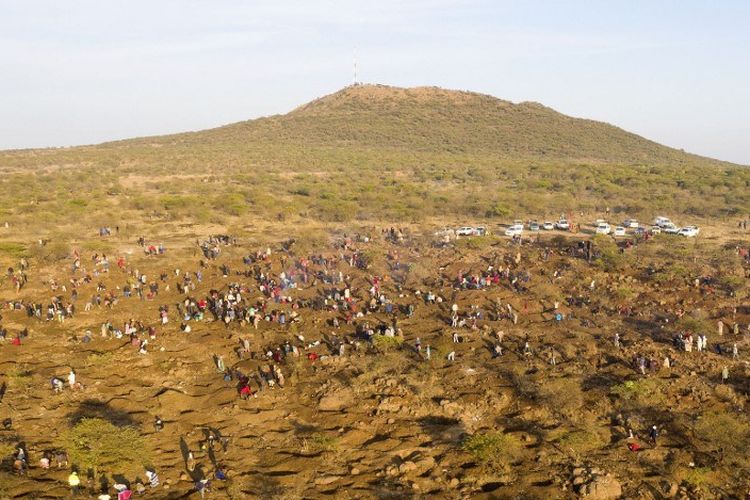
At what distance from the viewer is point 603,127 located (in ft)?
467

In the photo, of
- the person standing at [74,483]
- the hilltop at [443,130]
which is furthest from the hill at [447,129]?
the person standing at [74,483]

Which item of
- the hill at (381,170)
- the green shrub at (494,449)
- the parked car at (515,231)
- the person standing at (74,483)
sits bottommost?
the person standing at (74,483)

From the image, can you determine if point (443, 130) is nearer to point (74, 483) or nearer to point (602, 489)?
point (602, 489)

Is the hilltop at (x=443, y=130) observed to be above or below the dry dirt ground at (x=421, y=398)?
above

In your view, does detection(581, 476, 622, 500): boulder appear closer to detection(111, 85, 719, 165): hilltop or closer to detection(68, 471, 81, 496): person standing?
detection(68, 471, 81, 496): person standing

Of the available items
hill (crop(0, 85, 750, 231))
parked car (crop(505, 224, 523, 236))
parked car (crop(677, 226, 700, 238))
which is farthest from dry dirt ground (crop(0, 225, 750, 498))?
hill (crop(0, 85, 750, 231))

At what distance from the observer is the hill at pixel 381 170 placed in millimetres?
60594

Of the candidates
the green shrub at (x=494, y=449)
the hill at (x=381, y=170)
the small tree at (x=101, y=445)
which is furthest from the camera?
the hill at (x=381, y=170)

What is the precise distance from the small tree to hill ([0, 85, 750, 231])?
36.9m

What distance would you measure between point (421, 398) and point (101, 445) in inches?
452

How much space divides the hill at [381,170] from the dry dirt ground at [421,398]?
2532cm

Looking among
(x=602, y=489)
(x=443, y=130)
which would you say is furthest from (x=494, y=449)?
(x=443, y=130)

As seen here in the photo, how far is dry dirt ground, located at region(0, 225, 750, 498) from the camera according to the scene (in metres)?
18.5

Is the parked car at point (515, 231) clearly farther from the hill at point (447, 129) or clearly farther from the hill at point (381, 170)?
the hill at point (447, 129)
